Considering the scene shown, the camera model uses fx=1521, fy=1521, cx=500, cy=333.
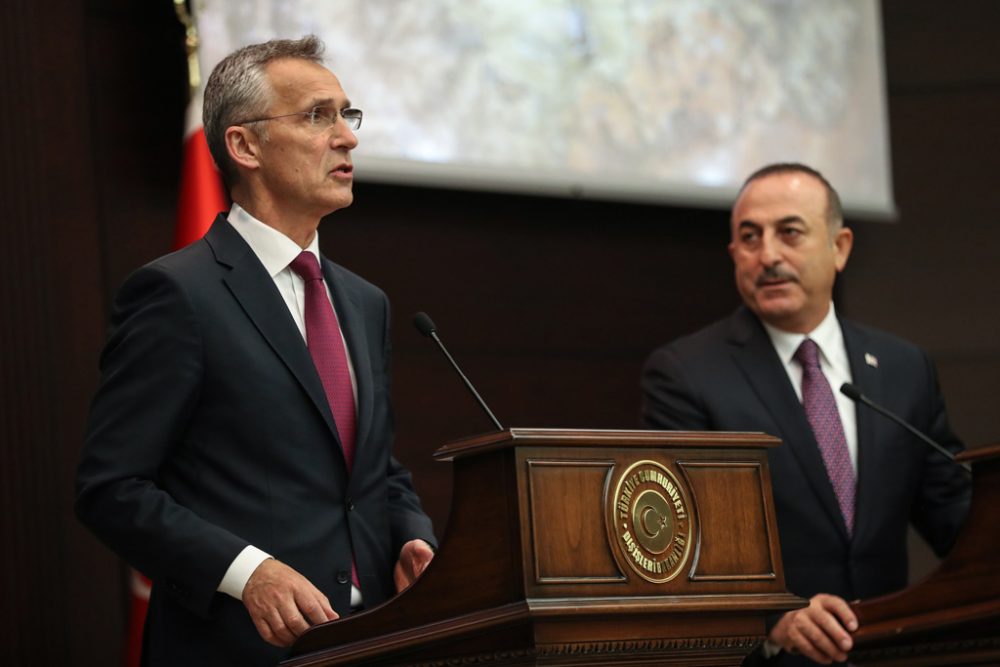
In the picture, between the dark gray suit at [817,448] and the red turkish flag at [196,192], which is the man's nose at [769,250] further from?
the red turkish flag at [196,192]

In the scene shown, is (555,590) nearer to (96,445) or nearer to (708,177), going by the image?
(96,445)

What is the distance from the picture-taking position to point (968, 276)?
568 centimetres

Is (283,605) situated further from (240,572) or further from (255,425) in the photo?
(255,425)

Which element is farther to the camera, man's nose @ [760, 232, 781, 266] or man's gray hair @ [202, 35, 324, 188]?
man's nose @ [760, 232, 781, 266]

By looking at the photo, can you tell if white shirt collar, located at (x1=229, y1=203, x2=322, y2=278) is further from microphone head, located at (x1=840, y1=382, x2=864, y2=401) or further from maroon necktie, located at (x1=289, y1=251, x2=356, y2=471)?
microphone head, located at (x1=840, y1=382, x2=864, y2=401)

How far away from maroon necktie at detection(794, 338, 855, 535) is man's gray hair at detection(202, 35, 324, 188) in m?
1.56

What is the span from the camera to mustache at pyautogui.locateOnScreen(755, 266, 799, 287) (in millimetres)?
3879

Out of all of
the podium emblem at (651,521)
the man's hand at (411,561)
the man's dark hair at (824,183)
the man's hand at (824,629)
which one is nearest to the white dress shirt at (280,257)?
the man's hand at (411,561)

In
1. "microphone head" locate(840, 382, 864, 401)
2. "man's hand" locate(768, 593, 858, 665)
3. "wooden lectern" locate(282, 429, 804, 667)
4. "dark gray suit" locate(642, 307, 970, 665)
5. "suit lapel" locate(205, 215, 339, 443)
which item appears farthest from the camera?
"dark gray suit" locate(642, 307, 970, 665)

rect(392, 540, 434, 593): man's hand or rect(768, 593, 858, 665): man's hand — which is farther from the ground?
rect(392, 540, 434, 593): man's hand

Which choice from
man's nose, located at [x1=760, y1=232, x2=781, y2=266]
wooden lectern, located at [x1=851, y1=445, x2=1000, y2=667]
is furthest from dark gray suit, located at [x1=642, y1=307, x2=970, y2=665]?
wooden lectern, located at [x1=851, y1=445, x2=1000, y2=667]

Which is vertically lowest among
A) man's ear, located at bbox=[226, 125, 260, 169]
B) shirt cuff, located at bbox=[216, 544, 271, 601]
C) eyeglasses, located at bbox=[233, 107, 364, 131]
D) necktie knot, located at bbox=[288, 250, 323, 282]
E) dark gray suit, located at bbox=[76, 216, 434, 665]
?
shirt cuff, located at bbox=[216, 544, 271, 601]

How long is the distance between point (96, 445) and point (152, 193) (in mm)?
1982

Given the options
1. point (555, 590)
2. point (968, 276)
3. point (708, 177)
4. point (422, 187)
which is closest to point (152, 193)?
point (422, 187)
